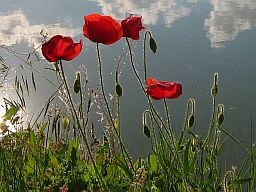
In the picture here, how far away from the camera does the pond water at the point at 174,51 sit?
3.37 m

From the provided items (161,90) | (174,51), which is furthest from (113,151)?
(174,51)

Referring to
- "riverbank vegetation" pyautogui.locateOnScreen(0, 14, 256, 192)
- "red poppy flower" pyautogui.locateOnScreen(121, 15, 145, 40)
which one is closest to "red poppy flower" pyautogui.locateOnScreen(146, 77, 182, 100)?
"riverbank vegetation" pyautogui.locateOnScreen(0, 14, 256, 192)

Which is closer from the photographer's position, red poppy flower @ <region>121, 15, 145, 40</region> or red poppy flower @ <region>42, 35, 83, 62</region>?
red poppy flower @ <region>42, 35, 83, 62</region>

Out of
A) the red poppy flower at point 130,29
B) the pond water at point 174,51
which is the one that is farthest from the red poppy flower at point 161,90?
the pond water at point 174,51

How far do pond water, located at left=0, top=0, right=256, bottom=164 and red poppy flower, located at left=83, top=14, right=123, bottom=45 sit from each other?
0.72 meters

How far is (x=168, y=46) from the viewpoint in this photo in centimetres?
502

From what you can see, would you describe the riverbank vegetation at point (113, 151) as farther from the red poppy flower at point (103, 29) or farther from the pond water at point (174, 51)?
the pond water at point (174, 51)

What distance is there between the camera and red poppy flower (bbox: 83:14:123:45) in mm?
1191

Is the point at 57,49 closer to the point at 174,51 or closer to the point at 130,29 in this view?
the point at 130,29

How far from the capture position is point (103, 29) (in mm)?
1190

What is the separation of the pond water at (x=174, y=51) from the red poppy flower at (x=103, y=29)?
0.72 m

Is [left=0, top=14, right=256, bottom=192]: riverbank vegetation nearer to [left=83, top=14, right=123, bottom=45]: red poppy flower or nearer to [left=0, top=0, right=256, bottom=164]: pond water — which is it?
[left=83, top=14, right=123, bottom=45]: red poppy flower

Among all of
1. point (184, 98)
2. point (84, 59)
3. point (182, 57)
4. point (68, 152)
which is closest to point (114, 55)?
point (84, 59)

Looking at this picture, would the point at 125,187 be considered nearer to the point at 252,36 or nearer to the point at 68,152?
the point at 68,152
